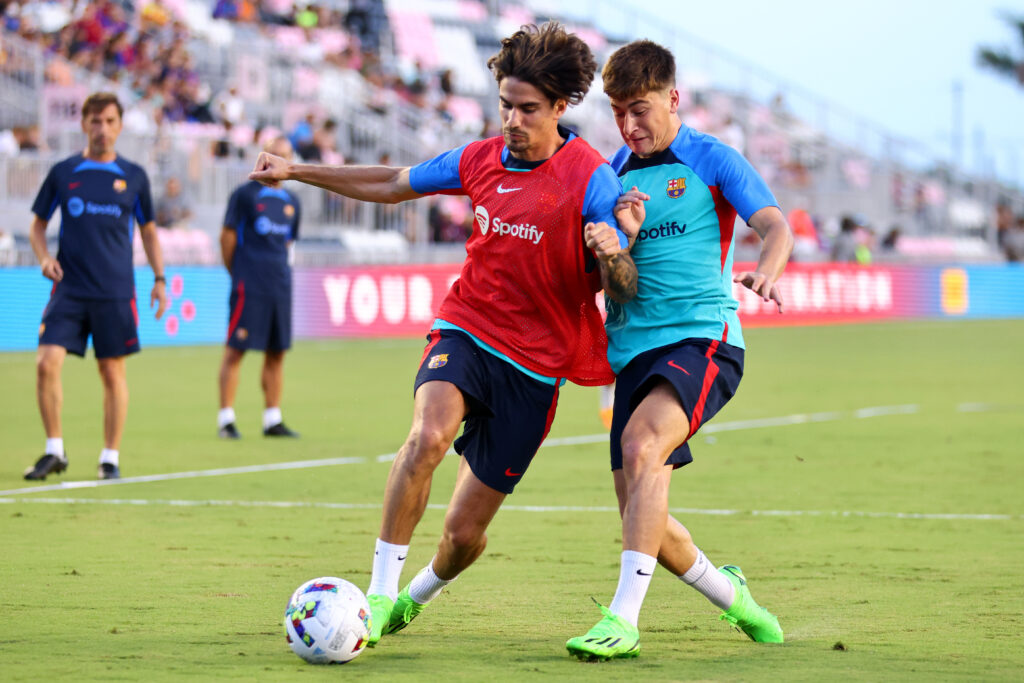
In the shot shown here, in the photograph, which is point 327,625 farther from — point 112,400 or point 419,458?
point 112,400

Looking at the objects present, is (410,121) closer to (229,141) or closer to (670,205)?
(229,141)

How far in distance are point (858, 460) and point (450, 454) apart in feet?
10.4

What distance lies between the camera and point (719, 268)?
5559 mm

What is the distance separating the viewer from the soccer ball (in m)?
4.89

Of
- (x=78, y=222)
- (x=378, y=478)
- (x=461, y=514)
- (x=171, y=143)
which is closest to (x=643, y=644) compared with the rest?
(x=461, y=514)

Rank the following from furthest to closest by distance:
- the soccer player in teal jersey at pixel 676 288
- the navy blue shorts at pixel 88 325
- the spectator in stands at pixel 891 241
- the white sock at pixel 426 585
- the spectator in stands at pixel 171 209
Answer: the spectator in stands at pixel 891 241 < the spectator in stands at pixel 171 209 < the navy blue shorts at pixel 88 325 < the white sock at pixel 426 585 < the soccer player in teal jersey at pixel 676 288

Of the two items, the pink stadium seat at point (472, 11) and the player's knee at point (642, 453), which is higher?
the pink stadium seat at point (472, 11)

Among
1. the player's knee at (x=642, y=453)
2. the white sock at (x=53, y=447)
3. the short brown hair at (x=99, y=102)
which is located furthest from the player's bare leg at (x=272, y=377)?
the player's knee at (x=642, y=453)

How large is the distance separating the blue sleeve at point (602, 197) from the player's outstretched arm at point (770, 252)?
0.49 metres

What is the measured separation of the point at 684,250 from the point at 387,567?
1.59 m

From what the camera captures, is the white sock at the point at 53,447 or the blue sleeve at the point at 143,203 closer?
Answer: the white sock at the point at 53,447

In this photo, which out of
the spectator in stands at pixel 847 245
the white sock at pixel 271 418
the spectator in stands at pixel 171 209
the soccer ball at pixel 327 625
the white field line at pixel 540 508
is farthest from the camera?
the spectator in stands at pixel 847 245

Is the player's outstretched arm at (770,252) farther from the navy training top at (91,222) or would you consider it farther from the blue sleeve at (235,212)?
the blue sleeve at (235,212)

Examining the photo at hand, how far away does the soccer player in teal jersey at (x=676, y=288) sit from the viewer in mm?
5293
